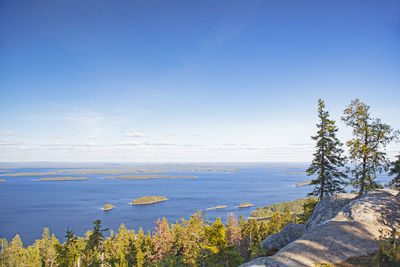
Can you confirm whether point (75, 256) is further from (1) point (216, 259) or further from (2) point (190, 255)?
(2) point (190, 255)

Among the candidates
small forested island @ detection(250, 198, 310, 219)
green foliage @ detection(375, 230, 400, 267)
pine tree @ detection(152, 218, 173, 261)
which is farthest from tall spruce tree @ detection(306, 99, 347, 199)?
small forested island @ detection(250, 198, 310, 219)

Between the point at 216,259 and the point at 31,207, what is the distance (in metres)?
164

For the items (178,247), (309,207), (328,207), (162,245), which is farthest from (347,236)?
(178,247)

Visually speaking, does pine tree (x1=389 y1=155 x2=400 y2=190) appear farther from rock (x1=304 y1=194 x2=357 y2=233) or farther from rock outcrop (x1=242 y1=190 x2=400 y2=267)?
rock (x1=304 y1=194 x2=357 y2=233)

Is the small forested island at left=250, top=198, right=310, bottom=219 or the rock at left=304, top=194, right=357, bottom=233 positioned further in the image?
the small forested island at left=250, top=198, right=310, bottom=219

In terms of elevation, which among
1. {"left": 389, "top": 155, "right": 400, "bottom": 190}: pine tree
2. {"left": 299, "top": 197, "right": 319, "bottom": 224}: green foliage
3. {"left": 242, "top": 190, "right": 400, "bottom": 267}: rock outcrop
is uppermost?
{"left": 389, "top": 155, "right": 400, "bottom": 190}: pine tree

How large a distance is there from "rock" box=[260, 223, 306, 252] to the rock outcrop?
705cm

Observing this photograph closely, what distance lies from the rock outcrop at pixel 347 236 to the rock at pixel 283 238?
7053mm

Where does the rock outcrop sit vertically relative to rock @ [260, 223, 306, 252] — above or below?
above

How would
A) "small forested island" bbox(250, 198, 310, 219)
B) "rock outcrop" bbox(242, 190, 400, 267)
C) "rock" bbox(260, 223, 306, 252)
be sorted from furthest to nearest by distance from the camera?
"small forested island" bbox(250, 198, 310, 219)
"rock" bbox(260, 223, 306, 252)
"rock outcrop" bbox(242, 190, 400, 267)

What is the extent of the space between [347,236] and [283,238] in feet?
32.0

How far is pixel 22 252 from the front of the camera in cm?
4138

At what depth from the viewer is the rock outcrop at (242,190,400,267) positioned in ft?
35.3

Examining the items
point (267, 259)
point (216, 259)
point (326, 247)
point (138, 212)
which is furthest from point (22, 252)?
point (138, 212)
